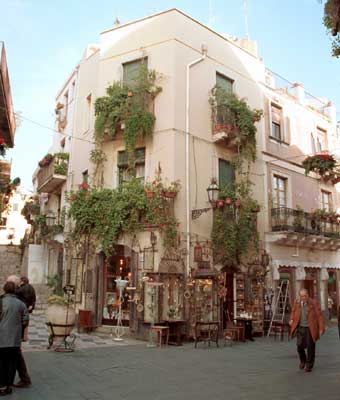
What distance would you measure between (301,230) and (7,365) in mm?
13772

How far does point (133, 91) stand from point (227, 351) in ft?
29.6

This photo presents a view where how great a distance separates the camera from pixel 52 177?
19.7 meters

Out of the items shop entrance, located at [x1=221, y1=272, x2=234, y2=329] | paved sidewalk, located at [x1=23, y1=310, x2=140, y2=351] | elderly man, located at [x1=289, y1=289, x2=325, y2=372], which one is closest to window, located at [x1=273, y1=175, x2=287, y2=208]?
shop entrance, located at [x1=221, y1=272, x2=234, y2=329]

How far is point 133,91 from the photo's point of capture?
15477 mm

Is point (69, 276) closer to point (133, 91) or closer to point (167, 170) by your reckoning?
point (167, 170)

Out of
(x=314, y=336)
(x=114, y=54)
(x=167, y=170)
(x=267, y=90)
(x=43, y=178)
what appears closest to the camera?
(x=314, y=336)

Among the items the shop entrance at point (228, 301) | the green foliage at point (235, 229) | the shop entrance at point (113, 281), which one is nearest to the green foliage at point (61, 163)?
the shop entrance at point (113, 281)

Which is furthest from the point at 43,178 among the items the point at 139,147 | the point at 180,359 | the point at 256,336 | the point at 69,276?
the point at 180,359

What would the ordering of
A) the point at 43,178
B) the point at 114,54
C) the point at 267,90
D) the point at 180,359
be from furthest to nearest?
the point at 43,178 < the point at 267,90 < the point at 114,54 < the point at 180,359

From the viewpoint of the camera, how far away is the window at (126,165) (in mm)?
15531

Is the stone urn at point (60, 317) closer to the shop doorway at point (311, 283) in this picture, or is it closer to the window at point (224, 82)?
the window at point (224, 82)

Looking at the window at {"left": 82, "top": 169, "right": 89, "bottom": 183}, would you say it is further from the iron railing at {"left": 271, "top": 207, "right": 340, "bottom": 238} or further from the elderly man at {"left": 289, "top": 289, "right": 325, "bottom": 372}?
the elderly man at {"left": 289, "top": 289, "right": 325, "bottom": 372}

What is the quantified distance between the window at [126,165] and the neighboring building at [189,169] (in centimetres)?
4

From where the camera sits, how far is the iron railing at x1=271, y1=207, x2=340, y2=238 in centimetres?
1762
